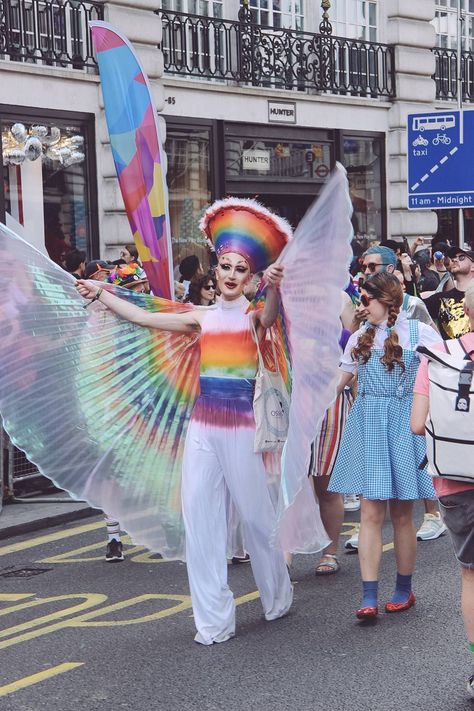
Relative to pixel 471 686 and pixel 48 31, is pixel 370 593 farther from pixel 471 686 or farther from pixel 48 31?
pixel 48 31

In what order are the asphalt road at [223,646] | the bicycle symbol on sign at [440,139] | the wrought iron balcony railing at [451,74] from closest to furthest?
the asphalt road at [223,646], the bicycle symbol on sign at [440,139], the wrought iron balcony railing at [451,74]

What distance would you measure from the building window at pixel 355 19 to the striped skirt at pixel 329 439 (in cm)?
1347

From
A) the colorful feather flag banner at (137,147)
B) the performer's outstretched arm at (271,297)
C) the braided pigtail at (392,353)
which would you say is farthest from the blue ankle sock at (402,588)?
the colorful feather flag banner at (137,147)

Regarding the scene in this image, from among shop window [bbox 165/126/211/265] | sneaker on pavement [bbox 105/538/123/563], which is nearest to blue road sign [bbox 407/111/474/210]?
shop window [bbox 165/126/211/265]

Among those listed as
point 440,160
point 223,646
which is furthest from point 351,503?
point 440,160

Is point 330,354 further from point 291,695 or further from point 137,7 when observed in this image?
point 137,7

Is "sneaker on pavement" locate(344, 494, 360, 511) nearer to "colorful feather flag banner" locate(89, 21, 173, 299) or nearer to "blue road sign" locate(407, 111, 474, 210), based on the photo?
"colorful feather flag banner" locate(89, 21, 173, 299)

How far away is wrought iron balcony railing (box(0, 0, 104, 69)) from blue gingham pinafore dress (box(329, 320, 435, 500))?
9.64m

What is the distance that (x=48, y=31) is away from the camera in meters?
15.8

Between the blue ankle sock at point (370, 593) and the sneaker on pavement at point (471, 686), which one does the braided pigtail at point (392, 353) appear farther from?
the sneaker on pavement at point (471, 686)

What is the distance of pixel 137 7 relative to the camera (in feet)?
55.3

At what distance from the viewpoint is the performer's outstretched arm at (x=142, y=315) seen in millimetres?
6609

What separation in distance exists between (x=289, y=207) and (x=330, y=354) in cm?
1460

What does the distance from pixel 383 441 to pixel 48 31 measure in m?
10.6
